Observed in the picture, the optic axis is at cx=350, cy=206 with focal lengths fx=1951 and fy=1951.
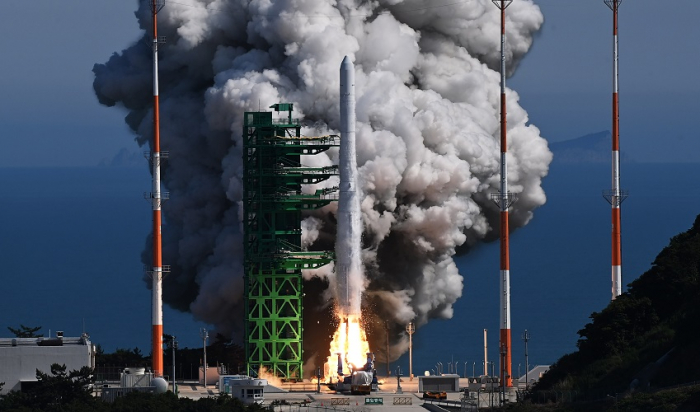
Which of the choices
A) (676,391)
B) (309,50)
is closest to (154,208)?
(309,50)

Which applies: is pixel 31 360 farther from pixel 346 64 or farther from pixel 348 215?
pixel 346 64

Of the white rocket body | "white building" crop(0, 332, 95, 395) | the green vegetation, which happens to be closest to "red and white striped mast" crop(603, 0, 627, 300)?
the green vegetation

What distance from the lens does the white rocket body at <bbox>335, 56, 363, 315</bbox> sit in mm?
68188

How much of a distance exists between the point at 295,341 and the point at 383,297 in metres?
6.26

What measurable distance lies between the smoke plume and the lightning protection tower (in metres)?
1.92

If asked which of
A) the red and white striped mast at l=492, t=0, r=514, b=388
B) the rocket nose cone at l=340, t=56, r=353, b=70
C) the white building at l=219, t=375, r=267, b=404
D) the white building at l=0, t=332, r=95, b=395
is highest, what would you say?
the rocket nose cone at l=340, t=56, r=353, b=70

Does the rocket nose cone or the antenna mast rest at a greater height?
the rocket nose cone

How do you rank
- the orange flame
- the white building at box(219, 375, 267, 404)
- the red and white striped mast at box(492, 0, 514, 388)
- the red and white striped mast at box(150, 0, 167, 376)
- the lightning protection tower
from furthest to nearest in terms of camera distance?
the lightning protection tower
the orange flame
the red and white striped mast at box(150, 0, 167, 376)
the red and white striped mast at box(492, 0, 514, 388)
the white building at box(219, 375, 267, 404)

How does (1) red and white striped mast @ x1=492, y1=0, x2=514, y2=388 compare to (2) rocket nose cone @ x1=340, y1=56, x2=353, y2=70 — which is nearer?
(1) red and white striped mast @ x1=492, y1=0, x2=514, y2=388

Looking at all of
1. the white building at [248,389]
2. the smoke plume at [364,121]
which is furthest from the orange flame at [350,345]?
the white building at [248,389]

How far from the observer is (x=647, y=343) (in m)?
57.3

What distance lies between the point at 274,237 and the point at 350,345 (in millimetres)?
4728

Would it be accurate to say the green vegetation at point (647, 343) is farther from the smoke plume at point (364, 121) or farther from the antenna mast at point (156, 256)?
the antenna mast at point (156, 256)

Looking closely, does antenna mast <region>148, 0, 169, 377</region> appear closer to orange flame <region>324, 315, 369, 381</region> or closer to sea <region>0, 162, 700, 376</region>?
orange flame <region>324, 315, 369, 381</region>
